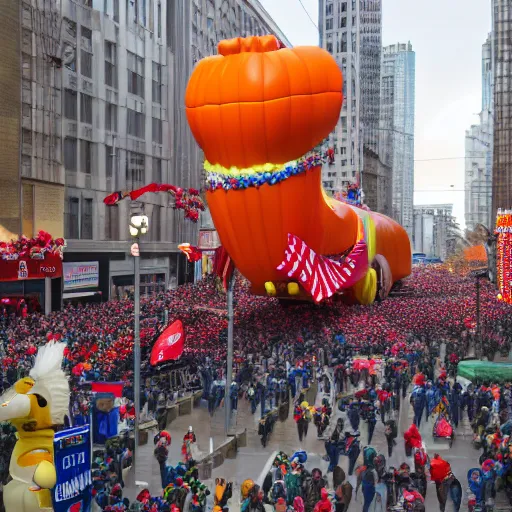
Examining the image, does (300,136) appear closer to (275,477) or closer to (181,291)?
(275,477)

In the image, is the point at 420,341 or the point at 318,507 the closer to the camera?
the point at 318,507

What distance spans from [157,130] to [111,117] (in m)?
3.62

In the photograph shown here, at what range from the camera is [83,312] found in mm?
22984

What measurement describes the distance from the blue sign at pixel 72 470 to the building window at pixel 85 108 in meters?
19.1

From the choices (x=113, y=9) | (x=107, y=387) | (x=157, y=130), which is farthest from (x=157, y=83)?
(x=107, y=387)

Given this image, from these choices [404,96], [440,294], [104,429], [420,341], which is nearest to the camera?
[104,429]

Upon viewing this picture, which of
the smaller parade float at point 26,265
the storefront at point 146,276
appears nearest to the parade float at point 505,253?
the storefront at point 146,276

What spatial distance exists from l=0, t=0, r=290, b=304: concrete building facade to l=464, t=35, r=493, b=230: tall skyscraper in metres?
53.0

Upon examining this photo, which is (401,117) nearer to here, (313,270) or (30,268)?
(30,268)

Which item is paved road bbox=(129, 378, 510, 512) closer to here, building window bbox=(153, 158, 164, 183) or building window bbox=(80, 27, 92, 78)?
building window bbox=(80, 27, 92, 78)

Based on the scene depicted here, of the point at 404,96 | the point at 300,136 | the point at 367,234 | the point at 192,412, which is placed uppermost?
the point at 404,96

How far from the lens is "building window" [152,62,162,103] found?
31583mm

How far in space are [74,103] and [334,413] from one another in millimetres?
16169

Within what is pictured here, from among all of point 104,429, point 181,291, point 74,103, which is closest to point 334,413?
point 104,429
